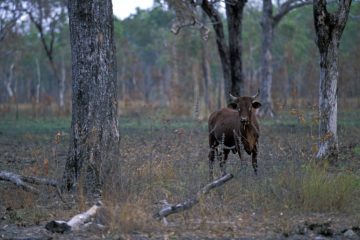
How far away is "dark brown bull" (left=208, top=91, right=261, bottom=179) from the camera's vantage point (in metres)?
13.2

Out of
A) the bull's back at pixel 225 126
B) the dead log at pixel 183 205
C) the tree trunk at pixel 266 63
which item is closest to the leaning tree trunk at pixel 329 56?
the bull's back at pixel 225 126

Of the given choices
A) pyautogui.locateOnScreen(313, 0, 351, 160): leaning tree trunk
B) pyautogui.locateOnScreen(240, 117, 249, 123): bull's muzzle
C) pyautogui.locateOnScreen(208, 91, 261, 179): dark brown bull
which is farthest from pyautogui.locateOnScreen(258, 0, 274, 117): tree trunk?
pyautogui.locateOnScreen(240, 117, 249, 123): bull's muzzle

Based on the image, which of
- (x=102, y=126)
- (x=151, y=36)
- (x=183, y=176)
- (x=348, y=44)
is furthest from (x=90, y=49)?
(x=151, y=36)

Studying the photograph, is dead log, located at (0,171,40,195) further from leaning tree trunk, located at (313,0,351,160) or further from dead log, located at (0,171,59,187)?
leaning tree trunk, located at (313,0,351,160)

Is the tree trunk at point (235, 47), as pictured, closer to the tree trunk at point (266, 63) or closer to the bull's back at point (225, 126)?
the bull's back at point (225, 126)

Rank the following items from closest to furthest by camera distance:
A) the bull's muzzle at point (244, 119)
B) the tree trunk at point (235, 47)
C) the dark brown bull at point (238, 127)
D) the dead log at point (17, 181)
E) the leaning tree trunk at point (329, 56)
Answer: the dead log at point (17, 181) < the bull's muzzle at point (244, 119) < the dark brown bull at point (238, 127) < the leaning tree trunk at point (329, 56) < the tree trunk at point (235, 47)

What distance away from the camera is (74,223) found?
8.65 metres

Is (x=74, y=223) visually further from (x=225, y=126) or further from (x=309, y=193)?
(x=225, y=126)

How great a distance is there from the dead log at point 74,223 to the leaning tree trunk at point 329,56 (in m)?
6.85

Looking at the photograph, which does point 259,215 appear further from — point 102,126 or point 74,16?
point 74,16

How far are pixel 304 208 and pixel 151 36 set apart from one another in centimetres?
6487

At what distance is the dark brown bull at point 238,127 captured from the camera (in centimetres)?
1316

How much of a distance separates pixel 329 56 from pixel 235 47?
30.7 feet

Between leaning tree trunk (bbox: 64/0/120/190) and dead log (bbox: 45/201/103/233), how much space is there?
2.10 m
